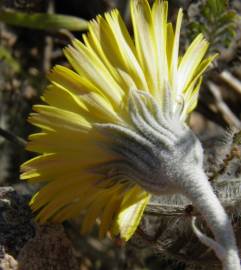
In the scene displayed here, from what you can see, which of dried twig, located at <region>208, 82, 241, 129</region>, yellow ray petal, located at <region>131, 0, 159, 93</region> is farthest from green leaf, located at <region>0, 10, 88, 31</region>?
yellow ray petal, located at <region>131, 0, 159, 93</region>

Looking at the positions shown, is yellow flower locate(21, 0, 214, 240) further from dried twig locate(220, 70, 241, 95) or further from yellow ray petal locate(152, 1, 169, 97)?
dried twig locate(220, 70, 241, 95)

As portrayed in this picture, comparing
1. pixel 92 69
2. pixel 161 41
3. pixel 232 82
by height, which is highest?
pixel 161 41

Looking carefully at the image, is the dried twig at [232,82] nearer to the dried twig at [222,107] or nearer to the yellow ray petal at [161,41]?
the dried twig at [222,107]

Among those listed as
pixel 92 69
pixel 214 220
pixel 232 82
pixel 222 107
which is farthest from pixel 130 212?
pixel 232 82

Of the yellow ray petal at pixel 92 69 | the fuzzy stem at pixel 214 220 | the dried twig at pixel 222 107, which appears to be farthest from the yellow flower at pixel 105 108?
the dried twig at pixel 222 107

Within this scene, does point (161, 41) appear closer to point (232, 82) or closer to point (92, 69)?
point (92, 69)

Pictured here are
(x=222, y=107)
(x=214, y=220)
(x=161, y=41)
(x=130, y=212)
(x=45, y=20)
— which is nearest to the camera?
(x=214, y=220)
